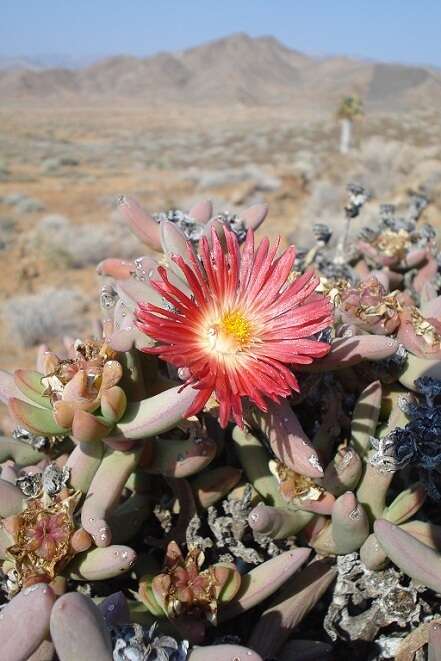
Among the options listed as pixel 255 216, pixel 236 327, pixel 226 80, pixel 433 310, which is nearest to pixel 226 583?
pixel 236 327

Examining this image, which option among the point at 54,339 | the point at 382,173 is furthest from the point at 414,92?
the point at 54,339

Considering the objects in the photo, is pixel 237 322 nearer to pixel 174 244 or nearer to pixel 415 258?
pixel 174 244

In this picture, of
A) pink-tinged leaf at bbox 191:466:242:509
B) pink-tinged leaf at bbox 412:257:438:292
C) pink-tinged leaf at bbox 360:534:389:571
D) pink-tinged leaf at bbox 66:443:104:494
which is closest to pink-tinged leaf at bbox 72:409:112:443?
pink-tinged leaf at bbox 66:443:104:494

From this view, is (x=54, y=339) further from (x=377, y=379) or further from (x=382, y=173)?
(x=382, y=173)

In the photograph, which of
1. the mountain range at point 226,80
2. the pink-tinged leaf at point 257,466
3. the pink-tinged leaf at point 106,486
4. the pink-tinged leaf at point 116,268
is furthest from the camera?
the mountain range at point 226,80

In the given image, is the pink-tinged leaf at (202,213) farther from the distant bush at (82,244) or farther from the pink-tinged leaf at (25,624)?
the distant bush at (82,244)

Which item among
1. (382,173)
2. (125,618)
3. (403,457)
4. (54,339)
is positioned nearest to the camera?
(125,618)

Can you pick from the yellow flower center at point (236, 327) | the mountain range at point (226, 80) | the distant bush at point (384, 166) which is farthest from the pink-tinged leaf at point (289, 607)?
the mountain range at point (226, 80)

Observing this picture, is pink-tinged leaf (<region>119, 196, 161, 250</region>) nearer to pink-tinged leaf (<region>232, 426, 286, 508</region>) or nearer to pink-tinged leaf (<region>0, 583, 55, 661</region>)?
pink-tinged leaf (<region>232, 426, 286, 508</region>)
